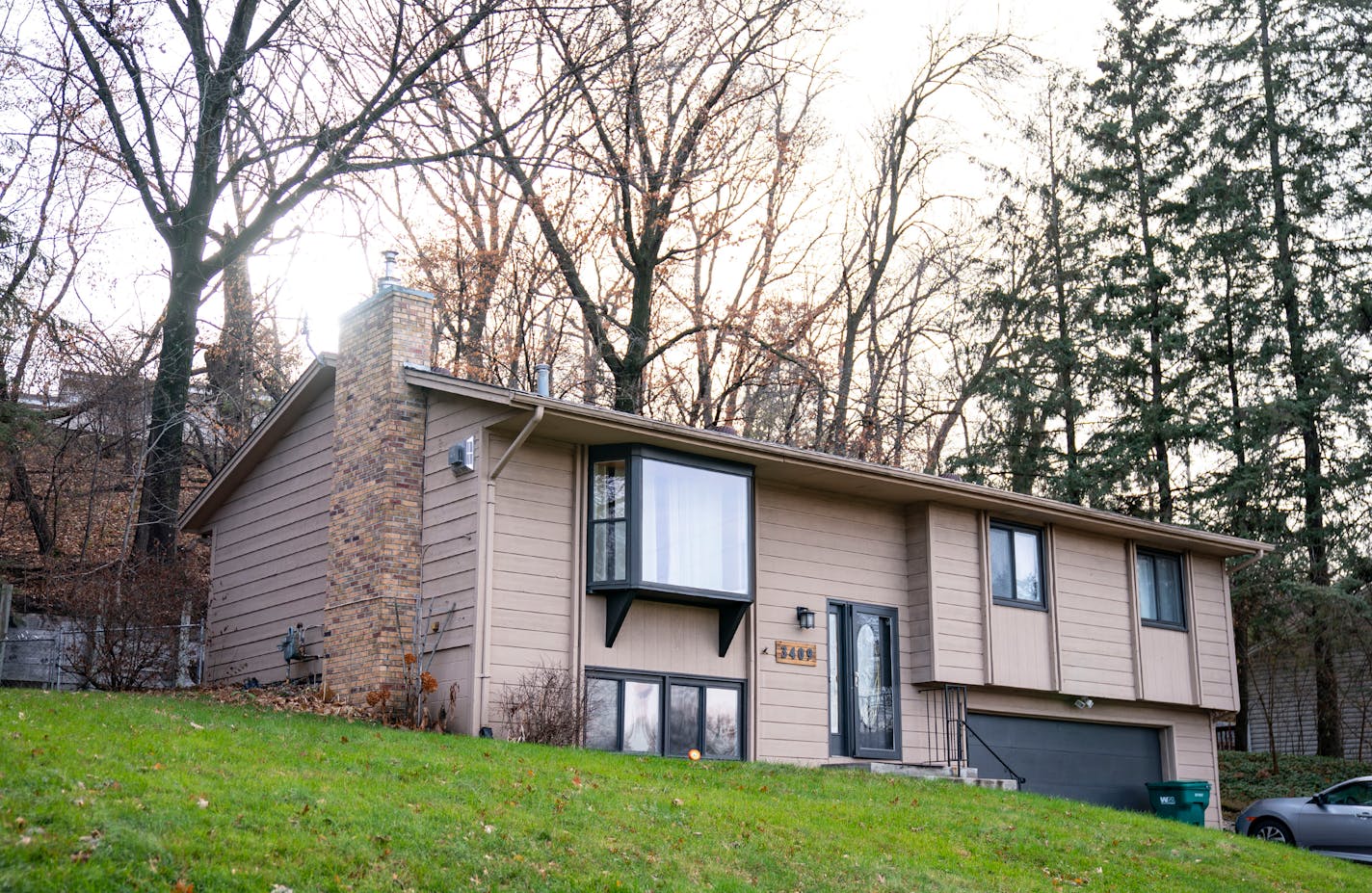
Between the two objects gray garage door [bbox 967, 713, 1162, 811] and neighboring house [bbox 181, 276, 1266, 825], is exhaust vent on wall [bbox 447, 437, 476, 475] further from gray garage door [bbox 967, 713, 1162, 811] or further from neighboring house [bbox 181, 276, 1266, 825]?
gray garage door [bbox 967, 713, 1162, 811]

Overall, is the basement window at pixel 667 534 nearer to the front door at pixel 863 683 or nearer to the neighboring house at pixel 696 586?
the neighboring house at pixel 696 586

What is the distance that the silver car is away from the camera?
653 inches

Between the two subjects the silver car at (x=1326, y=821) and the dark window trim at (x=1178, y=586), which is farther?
the dark window trim at (x=1178, y=586)

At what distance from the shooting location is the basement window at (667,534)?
1511 centimetres

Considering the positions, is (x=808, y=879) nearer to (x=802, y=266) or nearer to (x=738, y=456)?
(x=738, y=456)

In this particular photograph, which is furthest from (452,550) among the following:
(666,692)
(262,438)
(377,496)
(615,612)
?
(262,438)

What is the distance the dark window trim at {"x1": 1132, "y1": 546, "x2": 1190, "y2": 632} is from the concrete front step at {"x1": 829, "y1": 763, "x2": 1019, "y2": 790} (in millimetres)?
4353

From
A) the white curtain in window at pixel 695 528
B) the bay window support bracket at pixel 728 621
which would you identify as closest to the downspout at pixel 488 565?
the white curtain in window at pixel 695 528

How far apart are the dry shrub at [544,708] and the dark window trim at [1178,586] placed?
32.3 feet

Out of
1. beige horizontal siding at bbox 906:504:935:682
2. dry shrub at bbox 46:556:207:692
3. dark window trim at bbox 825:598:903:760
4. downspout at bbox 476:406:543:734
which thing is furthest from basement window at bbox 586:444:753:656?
dry shrub at bbox 46:556:207:692

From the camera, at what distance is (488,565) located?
14.4 m

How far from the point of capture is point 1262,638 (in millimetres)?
26812

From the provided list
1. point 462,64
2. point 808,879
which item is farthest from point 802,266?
point 808,879

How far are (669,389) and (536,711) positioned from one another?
1466 centimetres
